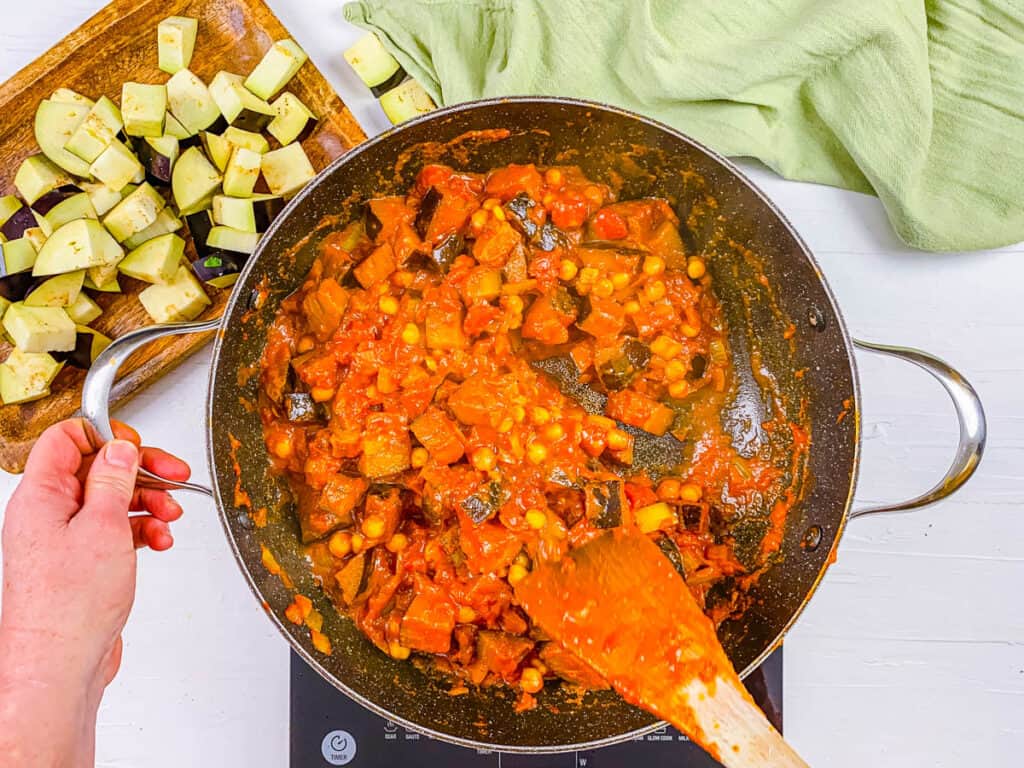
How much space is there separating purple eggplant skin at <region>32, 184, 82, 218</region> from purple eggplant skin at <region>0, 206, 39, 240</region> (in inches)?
1.1

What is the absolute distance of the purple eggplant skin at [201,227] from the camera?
2391 millimetres

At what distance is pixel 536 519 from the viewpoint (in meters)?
2.27

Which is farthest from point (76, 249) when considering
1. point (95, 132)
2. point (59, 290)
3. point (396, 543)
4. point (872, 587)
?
point (872, 587)

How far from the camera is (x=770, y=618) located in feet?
7.70

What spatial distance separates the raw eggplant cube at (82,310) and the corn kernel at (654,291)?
160cm

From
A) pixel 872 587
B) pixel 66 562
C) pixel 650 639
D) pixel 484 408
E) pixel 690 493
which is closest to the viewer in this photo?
pixel 66 562

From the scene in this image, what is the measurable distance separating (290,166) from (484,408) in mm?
905

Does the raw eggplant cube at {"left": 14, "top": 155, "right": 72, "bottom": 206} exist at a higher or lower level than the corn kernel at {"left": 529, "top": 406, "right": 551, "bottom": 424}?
higher

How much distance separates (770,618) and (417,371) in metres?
1.22

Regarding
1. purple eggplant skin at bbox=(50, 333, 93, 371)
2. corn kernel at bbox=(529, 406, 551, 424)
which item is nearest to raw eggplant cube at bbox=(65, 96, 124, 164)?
purple eggplant skin at bbox=(50, 333, 93, 371)

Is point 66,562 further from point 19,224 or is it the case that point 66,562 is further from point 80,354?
point 19,224

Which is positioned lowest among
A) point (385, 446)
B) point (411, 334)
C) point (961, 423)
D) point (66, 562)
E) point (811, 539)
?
point (811, 539)

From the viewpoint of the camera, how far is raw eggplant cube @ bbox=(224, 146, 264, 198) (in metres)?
2.37

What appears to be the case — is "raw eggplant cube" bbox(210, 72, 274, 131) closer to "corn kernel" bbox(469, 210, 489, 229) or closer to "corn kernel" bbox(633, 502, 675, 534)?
"corn kernel" bbox(469, 210, 489, 229)
